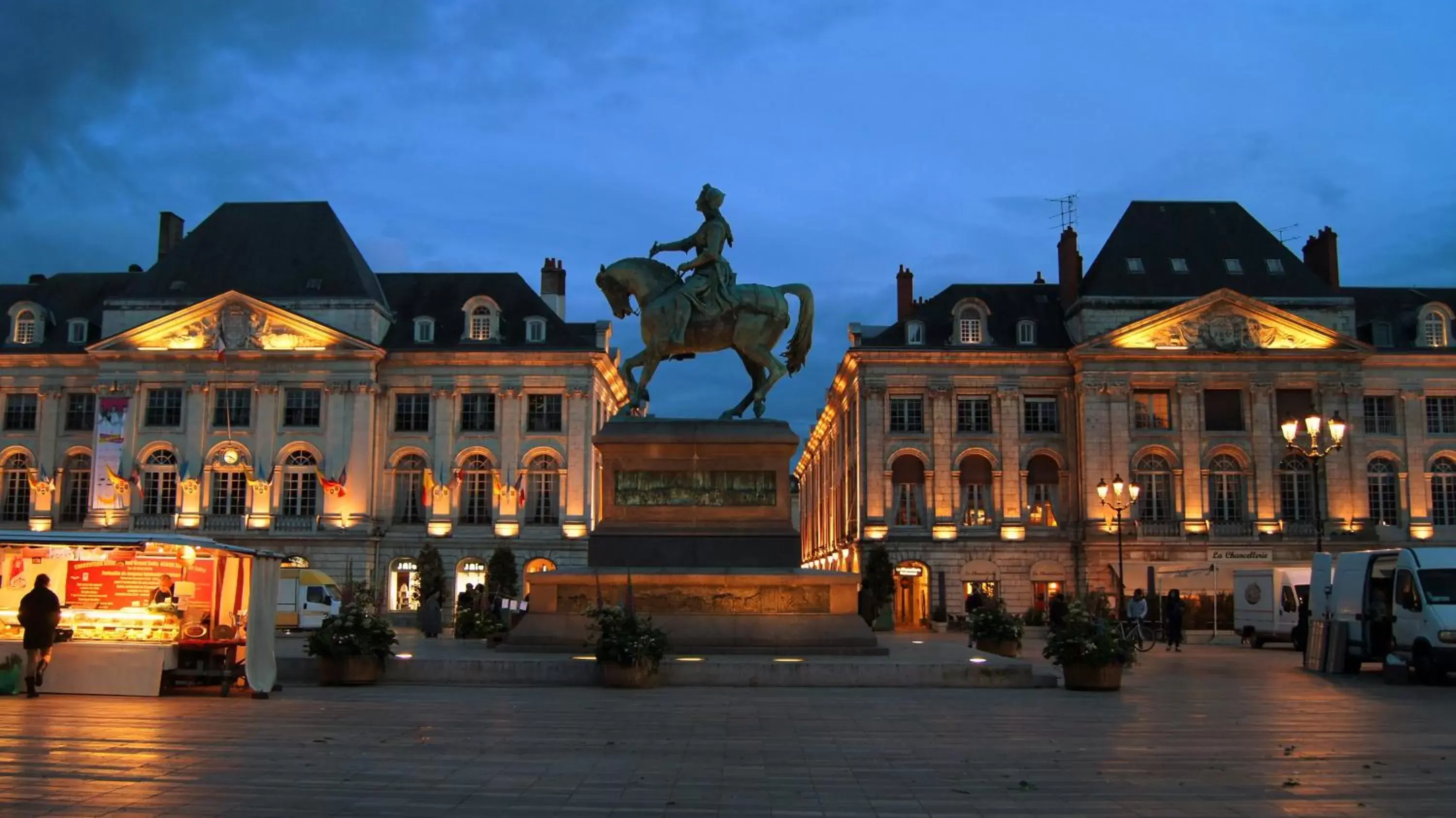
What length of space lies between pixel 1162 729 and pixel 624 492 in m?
9.41

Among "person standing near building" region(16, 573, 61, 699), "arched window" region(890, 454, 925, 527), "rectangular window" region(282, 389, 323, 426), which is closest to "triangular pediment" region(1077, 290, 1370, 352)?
"arched window" region(890, 454, 925, 527)

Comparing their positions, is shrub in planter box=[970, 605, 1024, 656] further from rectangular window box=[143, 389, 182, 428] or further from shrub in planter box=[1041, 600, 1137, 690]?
rectangular window box=[143, 389, 182, 428]

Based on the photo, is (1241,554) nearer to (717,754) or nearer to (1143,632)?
(1143,632)

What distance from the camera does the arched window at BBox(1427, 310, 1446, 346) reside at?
59250 mm

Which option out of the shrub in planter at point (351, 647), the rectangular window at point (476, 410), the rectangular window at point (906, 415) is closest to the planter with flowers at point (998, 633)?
the shrub in planter at point (351, 647)

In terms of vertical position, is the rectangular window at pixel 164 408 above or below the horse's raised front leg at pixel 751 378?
above

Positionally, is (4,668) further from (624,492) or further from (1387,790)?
(1387,790)

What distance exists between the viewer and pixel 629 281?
20922mm

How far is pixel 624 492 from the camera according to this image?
19.9 metres

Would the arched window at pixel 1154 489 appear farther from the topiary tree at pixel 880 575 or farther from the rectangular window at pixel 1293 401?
the topiary tree at pixel 880 575

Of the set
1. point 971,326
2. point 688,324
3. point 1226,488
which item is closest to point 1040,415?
point 971,326

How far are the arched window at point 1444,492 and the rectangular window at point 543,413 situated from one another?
37600mm

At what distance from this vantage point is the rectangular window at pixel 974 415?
187 feet

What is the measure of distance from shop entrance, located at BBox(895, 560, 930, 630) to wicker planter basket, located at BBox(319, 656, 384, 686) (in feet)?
132
